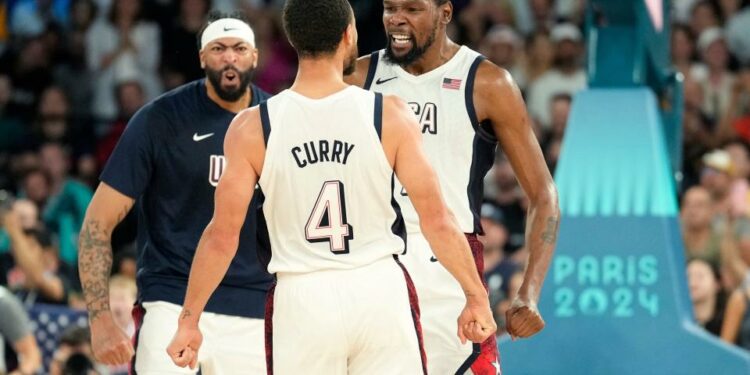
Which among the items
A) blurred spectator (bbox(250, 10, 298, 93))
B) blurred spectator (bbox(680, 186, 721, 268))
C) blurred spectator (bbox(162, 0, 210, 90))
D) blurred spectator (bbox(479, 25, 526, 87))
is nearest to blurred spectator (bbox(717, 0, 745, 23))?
blurred spectator (bbox(479, 25, 526, 87))

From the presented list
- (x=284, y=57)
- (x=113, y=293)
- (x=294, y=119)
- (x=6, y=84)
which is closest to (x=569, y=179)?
(x=294, y=119)

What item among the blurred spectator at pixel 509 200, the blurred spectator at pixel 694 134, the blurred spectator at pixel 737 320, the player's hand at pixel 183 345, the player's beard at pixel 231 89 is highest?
the player's beard at pixel 231 89

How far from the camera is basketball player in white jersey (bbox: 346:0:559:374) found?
6988mm

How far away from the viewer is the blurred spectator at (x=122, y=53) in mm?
16203

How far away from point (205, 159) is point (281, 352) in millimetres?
2164

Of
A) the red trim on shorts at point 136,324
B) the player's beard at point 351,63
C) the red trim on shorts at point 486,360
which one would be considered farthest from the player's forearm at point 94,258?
the red trim on shorts at point 486,360

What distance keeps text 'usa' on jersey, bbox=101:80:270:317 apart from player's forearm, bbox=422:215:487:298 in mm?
2087

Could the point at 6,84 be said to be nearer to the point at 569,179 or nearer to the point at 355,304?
the point at 569,179

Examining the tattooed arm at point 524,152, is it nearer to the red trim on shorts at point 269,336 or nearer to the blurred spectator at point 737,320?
the red trim on shorts at point 269,336

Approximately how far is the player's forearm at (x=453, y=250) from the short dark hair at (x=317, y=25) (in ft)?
2.55

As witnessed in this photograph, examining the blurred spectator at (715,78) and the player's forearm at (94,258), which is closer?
the player's forearm at (94,258)

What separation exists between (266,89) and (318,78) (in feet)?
32.0

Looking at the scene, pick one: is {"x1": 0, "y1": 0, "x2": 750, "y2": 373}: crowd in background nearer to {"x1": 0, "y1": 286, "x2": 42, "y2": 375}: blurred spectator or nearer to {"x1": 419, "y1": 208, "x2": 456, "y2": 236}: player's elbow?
{"x1": 0, "y1": 286, "x2": 42, "y2": 375}: blurred spectator

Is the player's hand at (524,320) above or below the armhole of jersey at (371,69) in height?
below
